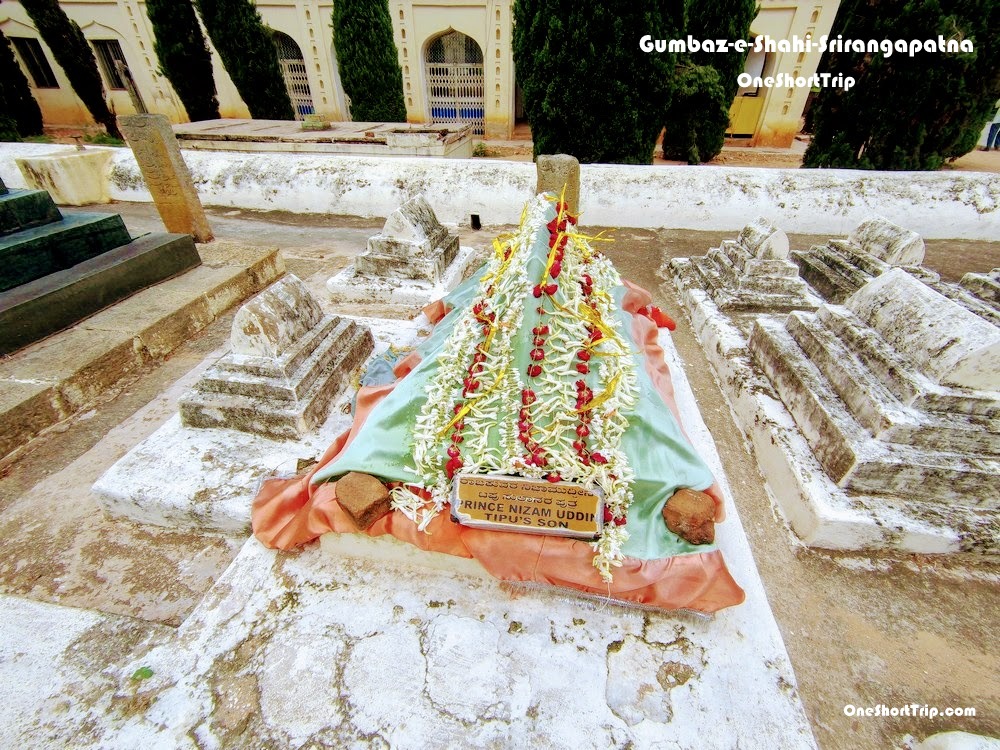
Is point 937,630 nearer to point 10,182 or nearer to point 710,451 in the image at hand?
point 710,451

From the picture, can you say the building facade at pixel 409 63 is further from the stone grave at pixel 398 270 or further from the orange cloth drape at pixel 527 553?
the orange cloth drape at pixel 527 553

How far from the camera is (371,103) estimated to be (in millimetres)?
13211

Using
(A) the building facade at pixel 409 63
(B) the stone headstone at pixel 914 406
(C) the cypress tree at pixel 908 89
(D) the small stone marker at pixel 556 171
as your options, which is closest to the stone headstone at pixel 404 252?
(D) the small stone marker at pixel 556 171

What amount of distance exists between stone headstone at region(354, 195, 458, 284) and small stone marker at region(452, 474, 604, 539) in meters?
2.60

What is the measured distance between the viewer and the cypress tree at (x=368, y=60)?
1212 cm

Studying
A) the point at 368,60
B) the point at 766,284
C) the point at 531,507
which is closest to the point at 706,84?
the point at 766,284

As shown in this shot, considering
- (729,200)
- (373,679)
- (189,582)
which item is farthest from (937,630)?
(729,200)

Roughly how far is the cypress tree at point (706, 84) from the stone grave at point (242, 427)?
7.38 m

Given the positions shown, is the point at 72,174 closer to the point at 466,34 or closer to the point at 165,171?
the point at 165,171

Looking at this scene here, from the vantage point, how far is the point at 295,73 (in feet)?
49.1

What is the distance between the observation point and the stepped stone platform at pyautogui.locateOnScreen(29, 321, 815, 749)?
1321 millimetres

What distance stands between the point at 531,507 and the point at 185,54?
1714 cm

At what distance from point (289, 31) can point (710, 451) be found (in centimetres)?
1708

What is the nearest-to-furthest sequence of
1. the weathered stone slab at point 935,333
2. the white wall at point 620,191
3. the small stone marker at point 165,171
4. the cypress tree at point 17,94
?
the weathered stone slab at point 935,333 → the small stone marker at point 165,171 → the white wall at point 620,191 → the cypress tree at point 17,94
